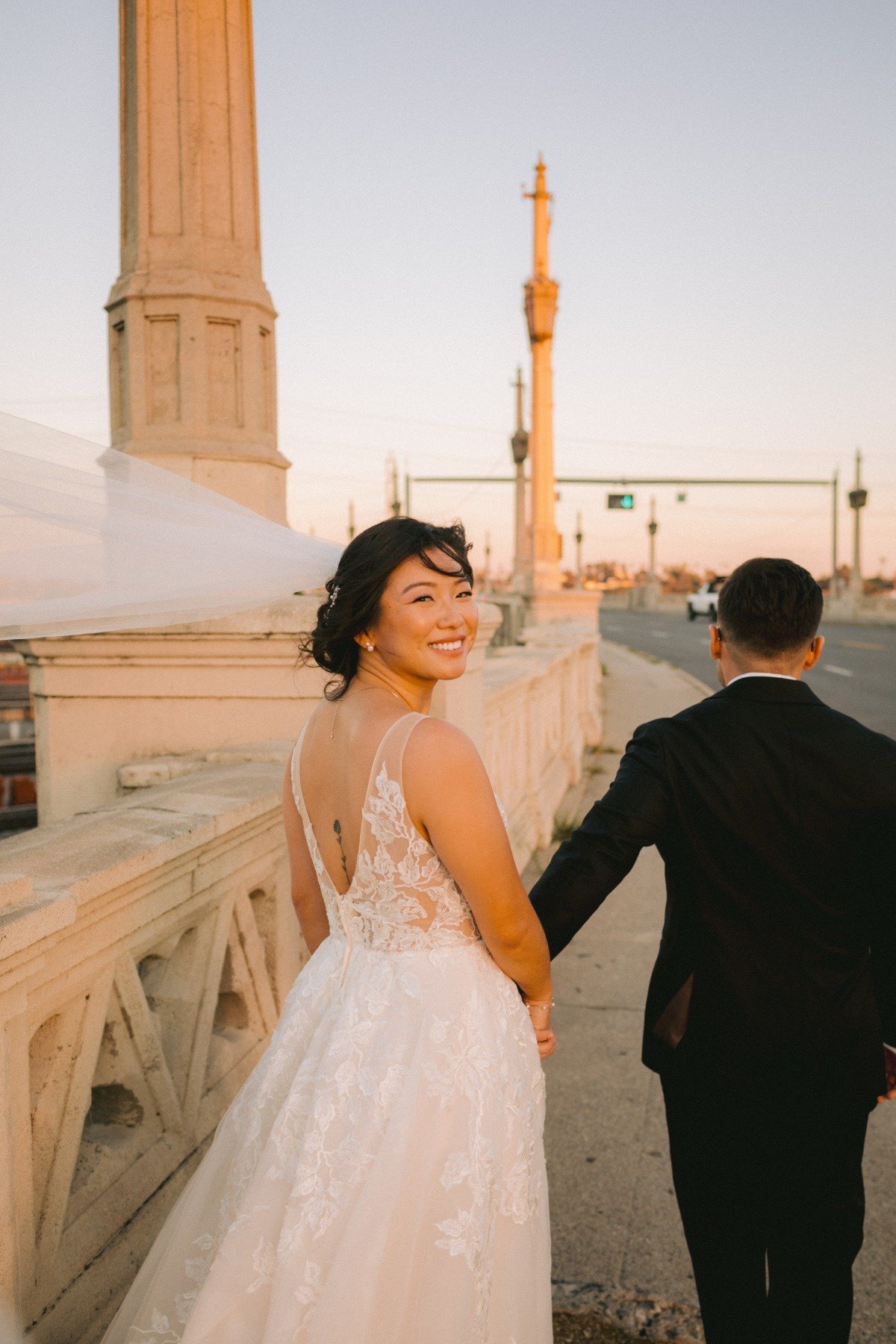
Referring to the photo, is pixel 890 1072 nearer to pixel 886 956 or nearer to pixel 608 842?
pixel 886 956

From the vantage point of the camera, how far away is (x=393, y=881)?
6.30ft

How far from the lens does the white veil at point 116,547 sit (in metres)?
2.37

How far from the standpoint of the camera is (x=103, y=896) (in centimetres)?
207

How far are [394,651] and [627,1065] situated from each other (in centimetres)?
293

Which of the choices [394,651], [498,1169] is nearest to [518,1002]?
[498,1169]

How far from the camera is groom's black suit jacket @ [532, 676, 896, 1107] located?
203cm

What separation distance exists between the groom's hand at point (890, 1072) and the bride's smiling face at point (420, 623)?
1.28 m

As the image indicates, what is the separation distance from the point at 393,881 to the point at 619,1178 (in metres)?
2.13

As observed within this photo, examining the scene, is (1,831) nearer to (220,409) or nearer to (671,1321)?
(220,409)

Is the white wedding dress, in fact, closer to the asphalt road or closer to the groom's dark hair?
the groom's dark hair

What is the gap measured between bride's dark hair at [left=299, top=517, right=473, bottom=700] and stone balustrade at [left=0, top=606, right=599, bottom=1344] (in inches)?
24.8

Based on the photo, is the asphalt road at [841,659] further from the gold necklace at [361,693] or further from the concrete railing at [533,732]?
the gold necklace at [361,693]

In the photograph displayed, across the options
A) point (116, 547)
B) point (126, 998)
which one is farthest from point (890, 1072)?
point (116, 547)

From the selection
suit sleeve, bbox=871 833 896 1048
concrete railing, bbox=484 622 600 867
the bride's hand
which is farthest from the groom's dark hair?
concrete railing, bbox=484 622 600 867
